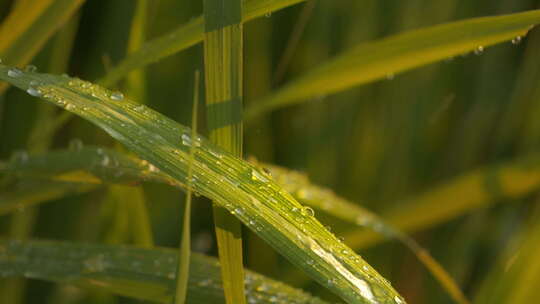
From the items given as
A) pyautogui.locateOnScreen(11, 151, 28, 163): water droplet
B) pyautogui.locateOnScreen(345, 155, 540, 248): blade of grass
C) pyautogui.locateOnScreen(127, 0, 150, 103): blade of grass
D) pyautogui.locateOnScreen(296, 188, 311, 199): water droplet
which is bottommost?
pyautogui.locateOnScreen(11, 151, 28, 163): water droplet

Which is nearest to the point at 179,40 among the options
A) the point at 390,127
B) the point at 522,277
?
the point at 522,277

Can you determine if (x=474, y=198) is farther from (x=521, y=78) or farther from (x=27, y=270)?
(x=27, y=270)

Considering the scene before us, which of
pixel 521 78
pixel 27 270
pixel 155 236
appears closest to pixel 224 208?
pixel 27 270

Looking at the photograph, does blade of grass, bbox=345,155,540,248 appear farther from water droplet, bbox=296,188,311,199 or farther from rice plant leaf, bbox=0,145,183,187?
rice plant leaf, bbox=0,145,183,187

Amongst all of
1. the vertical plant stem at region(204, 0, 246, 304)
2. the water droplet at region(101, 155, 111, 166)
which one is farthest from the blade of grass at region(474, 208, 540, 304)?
the water droplet at region(101, 155, 111, 166)

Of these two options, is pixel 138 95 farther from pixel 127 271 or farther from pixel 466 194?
pixel 466 194

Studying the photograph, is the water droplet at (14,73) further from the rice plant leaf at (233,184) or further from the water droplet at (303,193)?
the water droplet at (303,193)
